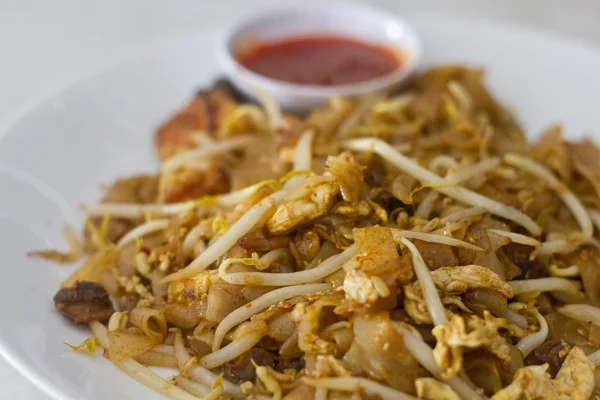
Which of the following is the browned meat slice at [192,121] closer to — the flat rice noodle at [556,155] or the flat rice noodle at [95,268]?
the flat rice noodle at [95,268]

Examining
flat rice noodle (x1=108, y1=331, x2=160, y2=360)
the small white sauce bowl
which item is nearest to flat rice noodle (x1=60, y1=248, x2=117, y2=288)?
flat rice noodle (x1=108, y1=331, x2=160, y2=360)

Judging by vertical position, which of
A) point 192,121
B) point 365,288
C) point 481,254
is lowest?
point 481,254

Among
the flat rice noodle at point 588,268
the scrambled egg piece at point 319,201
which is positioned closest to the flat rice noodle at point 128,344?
the scrambled egg piece at point 319,201

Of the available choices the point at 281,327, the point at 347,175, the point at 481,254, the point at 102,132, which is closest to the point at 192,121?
the point at 102,132

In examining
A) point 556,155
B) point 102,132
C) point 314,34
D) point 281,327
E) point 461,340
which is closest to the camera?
point 461,340

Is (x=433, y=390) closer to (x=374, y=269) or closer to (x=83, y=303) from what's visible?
(x=374, y=269)

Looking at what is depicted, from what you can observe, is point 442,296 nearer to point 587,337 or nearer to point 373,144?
point 587,337

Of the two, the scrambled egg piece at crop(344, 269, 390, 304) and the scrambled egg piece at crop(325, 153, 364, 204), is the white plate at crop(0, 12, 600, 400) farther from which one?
the scrambled egg piece at crop(325, 153, 364, 204)
